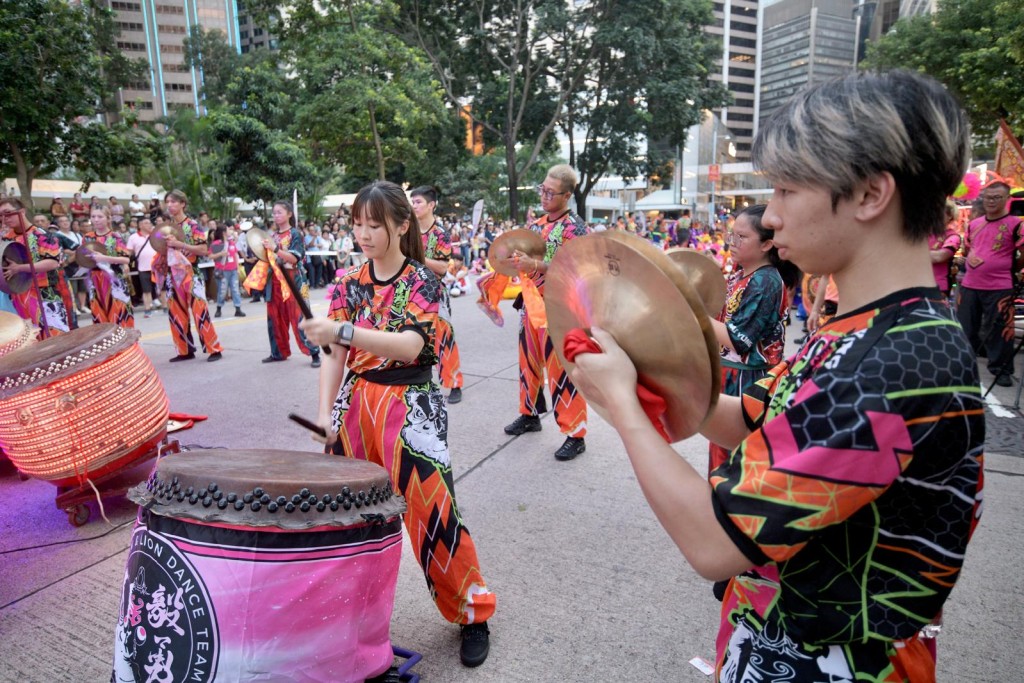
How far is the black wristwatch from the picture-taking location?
6.61 ft

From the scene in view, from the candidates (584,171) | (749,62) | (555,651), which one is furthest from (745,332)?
(749,62)

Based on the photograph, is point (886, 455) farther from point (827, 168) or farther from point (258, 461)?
point (258, 461)

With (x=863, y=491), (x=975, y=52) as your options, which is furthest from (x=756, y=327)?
(x=975, y=52)

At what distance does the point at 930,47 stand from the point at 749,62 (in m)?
106

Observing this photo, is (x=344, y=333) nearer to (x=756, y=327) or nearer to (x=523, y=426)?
(x=756, y=327)

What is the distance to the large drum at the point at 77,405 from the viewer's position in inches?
122

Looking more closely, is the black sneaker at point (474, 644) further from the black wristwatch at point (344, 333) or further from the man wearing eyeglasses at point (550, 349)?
the man wearing eyeglasses at point (550, 349)

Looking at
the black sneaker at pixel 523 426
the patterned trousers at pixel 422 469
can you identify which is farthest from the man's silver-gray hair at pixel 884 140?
the black sneaker at pixel 523 426

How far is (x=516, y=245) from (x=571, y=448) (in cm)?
150

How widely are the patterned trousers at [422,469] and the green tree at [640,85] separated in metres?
23.0

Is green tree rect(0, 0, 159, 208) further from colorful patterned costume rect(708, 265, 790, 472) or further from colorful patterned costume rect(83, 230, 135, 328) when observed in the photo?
colorful patterned costume rect(708, 265, 790, 472)

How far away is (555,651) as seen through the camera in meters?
2.47

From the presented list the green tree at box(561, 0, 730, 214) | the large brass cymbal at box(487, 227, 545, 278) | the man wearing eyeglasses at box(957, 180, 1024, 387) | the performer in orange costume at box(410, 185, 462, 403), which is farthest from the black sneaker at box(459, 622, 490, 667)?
the green tree at box(561, 0, 730, 214)

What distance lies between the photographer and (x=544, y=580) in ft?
9.75
